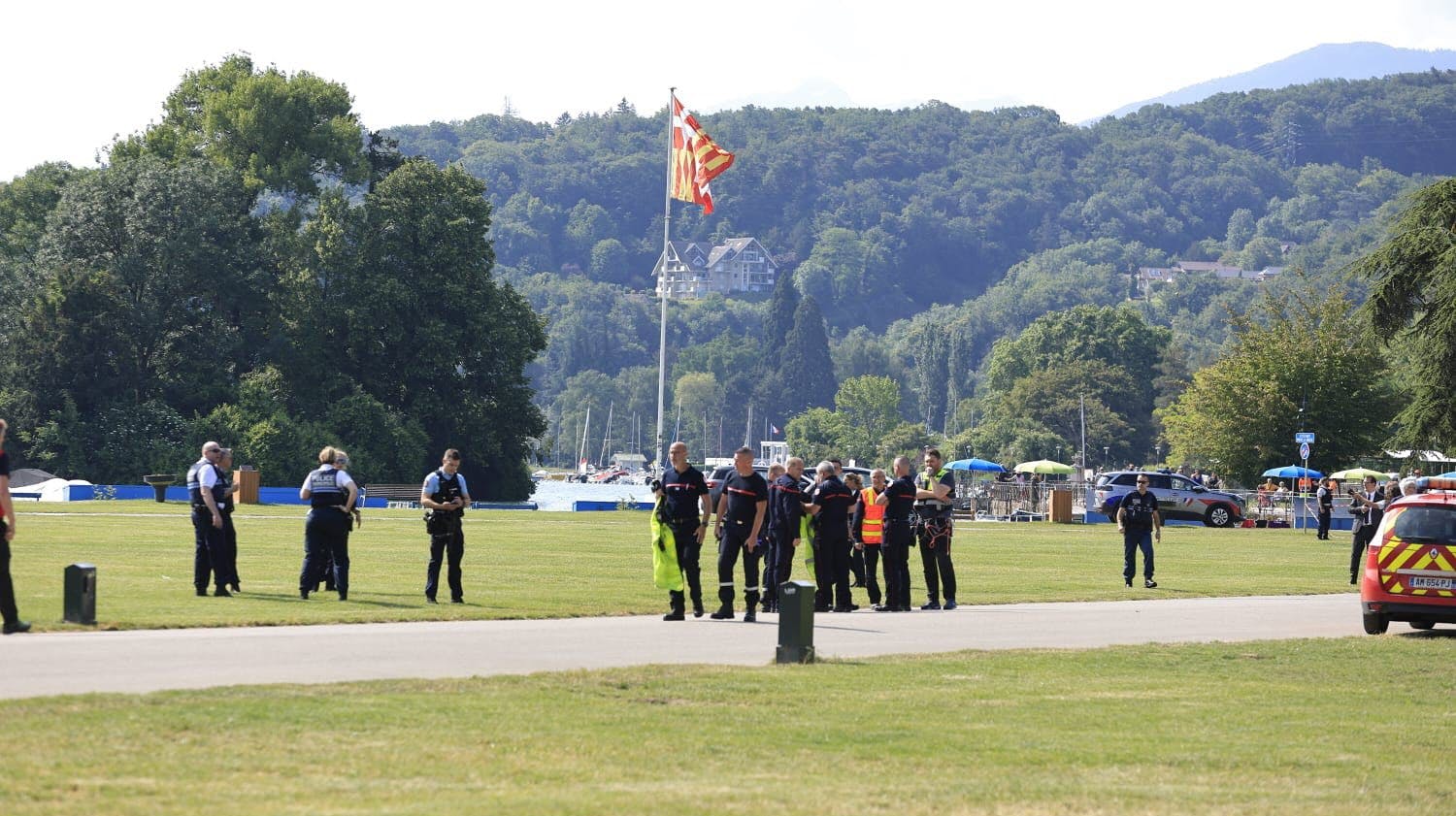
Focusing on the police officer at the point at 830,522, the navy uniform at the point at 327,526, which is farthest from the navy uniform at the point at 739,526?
the navy uniform at the point at 327,526

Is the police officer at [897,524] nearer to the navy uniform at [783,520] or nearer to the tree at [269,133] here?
the navy uniform at [783,520]

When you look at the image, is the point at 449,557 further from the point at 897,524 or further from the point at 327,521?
the point at 897,524

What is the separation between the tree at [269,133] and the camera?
89.3m

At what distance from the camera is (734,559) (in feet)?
72.8

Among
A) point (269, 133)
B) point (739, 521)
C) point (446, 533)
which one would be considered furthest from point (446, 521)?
point (269, 133)

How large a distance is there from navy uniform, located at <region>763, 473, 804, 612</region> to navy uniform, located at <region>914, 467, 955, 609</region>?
2094mm

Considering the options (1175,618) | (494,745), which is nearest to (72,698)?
(494,745)

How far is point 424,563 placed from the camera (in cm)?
3170

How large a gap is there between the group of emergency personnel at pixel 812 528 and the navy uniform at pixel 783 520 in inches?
0.4

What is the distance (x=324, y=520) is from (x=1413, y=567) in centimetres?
1240

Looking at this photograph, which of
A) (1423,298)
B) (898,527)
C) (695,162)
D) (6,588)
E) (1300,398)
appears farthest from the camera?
(1300,398)

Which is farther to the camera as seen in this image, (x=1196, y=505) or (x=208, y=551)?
(x=1196, y=505)

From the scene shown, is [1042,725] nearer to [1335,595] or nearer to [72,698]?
[72,698]

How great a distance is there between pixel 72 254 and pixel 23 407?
7.64 meters
